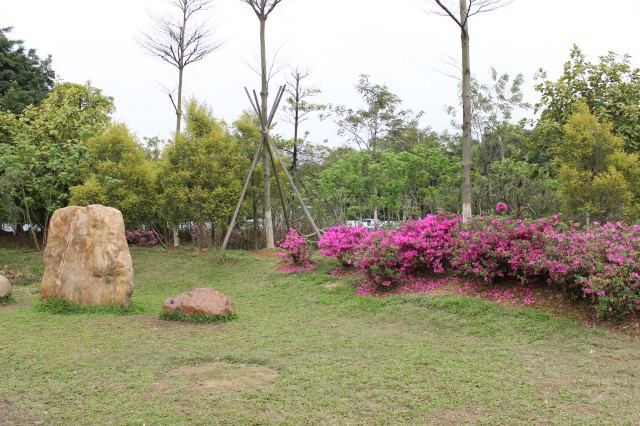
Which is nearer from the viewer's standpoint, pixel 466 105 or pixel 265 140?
pixel 466 105

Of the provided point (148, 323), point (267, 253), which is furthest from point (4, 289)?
point (267, 253)

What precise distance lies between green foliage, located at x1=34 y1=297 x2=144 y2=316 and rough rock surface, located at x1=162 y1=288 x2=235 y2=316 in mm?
718

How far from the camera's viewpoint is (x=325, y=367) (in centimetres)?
427

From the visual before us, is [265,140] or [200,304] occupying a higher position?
[265,140]

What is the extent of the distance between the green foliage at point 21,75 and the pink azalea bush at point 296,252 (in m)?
13.4

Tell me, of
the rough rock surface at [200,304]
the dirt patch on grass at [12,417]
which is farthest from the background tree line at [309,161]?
the dirt patch on grass at [12,417]

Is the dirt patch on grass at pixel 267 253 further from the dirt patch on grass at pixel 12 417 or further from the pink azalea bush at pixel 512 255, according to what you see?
the dirt patch on grass at pixel 12 417

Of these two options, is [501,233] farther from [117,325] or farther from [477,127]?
[477,127]

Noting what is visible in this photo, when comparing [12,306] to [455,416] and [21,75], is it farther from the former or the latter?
[21,75]

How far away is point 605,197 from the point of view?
7.86m

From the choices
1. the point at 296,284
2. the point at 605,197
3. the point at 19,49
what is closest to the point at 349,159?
the point at 296,284

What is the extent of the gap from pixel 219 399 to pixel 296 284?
5.19 m

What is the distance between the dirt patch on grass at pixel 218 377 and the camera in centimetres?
384

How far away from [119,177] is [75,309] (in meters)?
6.46
